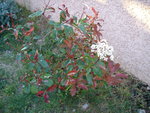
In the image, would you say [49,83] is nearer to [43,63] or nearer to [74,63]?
[43,63]

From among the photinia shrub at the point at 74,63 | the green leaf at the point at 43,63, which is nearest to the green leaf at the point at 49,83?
the photinia shrub at the point at 74,63

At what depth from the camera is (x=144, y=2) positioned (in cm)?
245

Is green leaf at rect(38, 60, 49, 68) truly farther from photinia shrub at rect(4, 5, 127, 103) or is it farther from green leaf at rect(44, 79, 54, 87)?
green leaf at rect(44, 79, 54, 87)

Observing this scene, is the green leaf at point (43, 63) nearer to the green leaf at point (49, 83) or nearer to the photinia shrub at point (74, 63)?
the photinia shrub at point (74, 63)

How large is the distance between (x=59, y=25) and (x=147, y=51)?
1.24m

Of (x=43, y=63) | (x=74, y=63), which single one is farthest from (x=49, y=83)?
(x=74, y=63)

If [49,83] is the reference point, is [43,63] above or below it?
above

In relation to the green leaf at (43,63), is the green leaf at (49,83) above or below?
below

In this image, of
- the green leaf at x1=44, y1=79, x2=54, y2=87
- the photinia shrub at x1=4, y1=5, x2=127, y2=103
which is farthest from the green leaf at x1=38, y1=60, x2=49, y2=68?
the green leaf at x1=44, y1=79, x2=54, y2=87

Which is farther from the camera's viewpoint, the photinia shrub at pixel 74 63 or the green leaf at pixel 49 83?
the green leaf at pixel 49 83

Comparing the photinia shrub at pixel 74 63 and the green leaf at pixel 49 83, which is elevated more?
the photinia shrub at pixel 74 63

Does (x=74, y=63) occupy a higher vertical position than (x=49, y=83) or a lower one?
higher

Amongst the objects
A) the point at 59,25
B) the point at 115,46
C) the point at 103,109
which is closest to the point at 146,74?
the point at 115,46

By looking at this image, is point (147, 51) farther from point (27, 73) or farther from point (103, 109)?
point (27, 73)
